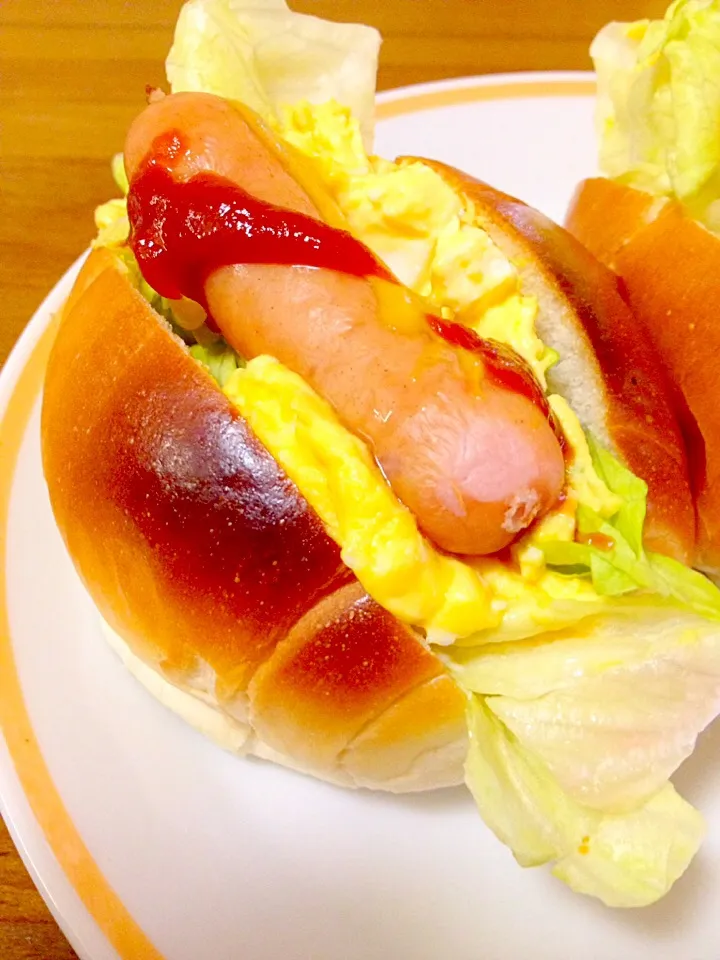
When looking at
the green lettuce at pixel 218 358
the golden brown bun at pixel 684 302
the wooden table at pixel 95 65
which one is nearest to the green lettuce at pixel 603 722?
the golden brown bun at pixel 684 302

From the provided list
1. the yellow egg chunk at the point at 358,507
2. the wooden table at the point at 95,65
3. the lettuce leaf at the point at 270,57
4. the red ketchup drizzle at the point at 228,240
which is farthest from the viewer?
the wooden table at the point at 95,65

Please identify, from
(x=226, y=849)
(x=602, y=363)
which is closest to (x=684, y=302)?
(x=602, y=363)

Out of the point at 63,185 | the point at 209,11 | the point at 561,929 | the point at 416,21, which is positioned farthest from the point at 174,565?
the point at 416,21

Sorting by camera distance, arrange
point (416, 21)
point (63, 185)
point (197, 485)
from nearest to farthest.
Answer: point (197, 485), point (63, 185), point (416, 21)

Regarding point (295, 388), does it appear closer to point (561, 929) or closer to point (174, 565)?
point (174, 565)

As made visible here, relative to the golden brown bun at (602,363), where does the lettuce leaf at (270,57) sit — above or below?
above

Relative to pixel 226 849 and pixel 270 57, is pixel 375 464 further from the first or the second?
pixel 270 57

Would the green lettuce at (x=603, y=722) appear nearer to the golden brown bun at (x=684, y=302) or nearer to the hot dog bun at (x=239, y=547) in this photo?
the hot dog bun at (x=239, y=547)
